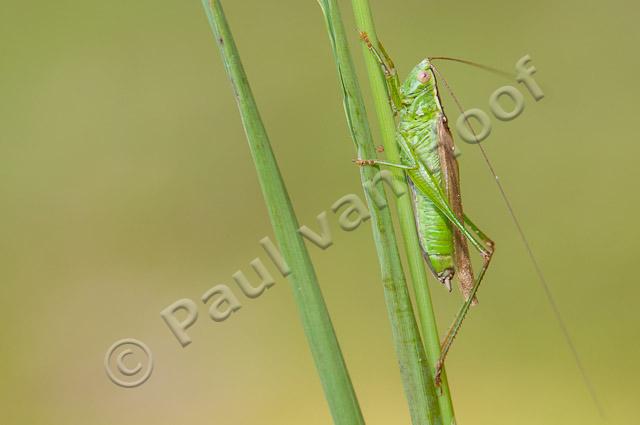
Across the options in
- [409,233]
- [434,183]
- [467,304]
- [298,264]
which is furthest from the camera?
[434,183]

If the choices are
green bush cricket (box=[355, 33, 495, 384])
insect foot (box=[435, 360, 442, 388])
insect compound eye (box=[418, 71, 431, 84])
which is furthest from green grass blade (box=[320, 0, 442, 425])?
insect compound eye (box=[418, 71, 431, 84])

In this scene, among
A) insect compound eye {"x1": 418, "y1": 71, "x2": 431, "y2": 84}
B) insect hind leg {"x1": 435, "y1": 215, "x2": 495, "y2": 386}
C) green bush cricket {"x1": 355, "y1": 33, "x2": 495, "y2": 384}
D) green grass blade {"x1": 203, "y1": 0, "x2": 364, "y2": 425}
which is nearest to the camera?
green grass blade {"x1": 203, "y1": 0, "x2": 364, "y2": 425}

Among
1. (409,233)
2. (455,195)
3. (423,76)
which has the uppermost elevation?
(423,76)

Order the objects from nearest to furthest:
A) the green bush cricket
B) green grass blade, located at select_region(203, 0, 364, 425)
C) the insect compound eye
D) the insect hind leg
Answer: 1. green grass blade, located at select_region(203, 0, 364, 425)
2. the insect hind leg
3. the green bush cricket
4. the insect compound eye

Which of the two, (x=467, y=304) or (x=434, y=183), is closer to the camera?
(x=467, y=304)

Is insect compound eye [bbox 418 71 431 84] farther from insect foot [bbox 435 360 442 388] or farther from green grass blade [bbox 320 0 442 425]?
insect foot [bbox 435 360 442 388]

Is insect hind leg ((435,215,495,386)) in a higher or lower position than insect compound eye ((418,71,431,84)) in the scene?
lower

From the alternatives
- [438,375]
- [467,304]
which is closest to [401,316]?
[438,375]

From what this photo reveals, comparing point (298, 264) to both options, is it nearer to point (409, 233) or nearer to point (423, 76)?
point (409, 233)
